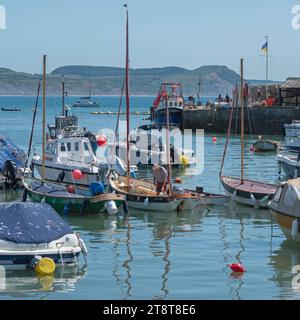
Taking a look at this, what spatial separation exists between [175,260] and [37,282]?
475 cm

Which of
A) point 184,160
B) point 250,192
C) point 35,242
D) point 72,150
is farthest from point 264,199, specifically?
point 184,160

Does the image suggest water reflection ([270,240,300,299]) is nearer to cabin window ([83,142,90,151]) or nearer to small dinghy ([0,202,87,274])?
small dinghy ([0,202,87,274])

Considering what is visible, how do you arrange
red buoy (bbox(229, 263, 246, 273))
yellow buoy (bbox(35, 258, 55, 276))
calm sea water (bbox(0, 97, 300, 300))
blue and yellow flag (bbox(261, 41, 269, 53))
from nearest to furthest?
1. calm sea water (bbox(0, 97, 300, 300))
2. yellow buoy (bbox(35, 258, 55, 276))
3. red buoy (bbox(229, 263, 246, 273))
4. blue and yellow flag (bbox(261, 41, 269, 53))

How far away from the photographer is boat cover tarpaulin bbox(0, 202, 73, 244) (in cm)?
2538

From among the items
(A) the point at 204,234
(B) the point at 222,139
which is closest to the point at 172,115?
(B) the point at 222,139

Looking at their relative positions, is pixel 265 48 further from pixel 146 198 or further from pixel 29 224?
pixel 29 224

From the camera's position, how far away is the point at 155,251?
28.6 metres

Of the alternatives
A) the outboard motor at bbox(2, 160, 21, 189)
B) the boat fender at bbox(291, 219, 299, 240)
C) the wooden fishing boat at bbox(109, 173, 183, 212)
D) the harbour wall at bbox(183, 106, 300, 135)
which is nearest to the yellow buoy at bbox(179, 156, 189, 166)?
the outboard motor at bbox(2, 160, 21, 189)

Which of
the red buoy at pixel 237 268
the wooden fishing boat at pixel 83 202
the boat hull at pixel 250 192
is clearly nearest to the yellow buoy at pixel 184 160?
the boat hull at pixel 250 192

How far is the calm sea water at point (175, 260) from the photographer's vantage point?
2348 centimetres

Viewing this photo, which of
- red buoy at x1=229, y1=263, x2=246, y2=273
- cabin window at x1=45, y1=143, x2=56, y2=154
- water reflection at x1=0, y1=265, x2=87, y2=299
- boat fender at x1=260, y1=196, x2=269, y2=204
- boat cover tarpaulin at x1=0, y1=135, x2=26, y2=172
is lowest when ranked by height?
water reflection at x1=0, y1=265, x2=87, y2=299

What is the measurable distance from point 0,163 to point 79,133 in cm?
442

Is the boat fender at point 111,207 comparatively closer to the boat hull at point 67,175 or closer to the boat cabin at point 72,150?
the boat hull at point 67,175

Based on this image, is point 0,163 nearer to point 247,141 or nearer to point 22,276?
point 22,276
